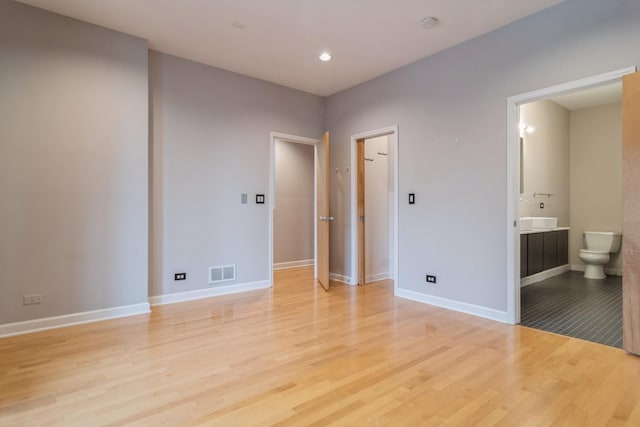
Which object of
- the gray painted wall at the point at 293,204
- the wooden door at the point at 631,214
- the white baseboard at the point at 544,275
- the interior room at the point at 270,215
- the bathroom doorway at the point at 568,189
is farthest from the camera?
the gray painted wall at the point at 293,204

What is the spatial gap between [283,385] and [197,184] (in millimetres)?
2868

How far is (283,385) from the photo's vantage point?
2.05m

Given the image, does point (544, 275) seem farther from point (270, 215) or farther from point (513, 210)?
point (270, 215)

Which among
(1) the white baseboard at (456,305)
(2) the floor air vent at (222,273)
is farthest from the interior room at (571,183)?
(2) the floor air vent at (222,273)

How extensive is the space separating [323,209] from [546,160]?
3.99m

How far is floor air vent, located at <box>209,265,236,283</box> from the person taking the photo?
14.0ft

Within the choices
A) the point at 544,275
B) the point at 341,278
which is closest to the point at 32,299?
the point at 341,278

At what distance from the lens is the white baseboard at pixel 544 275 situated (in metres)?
4.91

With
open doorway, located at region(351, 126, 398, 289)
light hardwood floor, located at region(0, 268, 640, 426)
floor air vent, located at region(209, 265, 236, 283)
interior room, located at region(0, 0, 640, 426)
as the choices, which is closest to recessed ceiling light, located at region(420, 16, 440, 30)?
interior room, located at region(0, 0, 640, 426)

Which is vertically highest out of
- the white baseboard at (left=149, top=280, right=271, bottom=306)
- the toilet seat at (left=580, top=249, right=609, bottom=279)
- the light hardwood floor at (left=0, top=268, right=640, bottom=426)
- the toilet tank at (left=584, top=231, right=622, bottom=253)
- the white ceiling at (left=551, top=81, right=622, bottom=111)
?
the white ceiling at (left=551, top=81, right=622, bottom=111)

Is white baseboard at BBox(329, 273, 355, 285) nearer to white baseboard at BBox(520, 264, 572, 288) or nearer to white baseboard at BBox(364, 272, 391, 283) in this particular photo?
white baseboard at BBox(364, 272, 391, 283)

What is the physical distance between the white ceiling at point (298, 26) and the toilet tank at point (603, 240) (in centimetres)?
416

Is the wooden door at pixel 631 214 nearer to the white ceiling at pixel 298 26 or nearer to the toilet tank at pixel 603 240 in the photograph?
the white ceiling at pixel 298 26

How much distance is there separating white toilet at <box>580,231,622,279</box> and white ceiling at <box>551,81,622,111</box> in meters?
2.20
